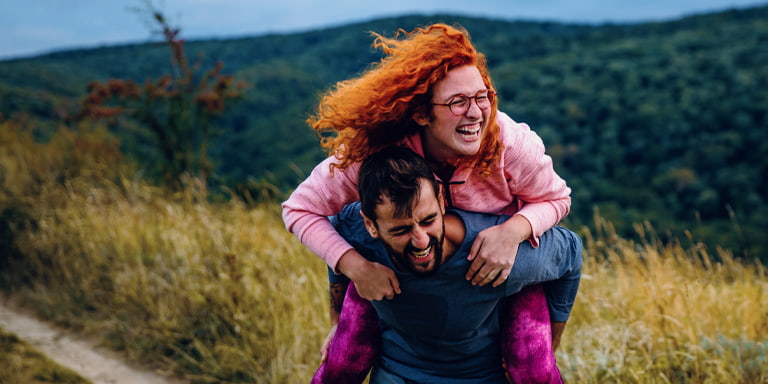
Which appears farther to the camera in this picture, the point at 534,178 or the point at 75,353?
the point at 75,353

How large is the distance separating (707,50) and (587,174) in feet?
56.6

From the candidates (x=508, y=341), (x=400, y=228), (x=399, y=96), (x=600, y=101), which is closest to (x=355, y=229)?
(x=400, y=228)

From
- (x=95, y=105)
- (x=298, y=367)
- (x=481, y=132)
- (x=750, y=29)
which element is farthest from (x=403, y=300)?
(x=750, y=29)

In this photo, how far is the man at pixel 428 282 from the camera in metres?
1.53

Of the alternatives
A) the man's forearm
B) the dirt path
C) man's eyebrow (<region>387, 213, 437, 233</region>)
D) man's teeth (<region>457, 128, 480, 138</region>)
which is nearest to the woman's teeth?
man's teeth (<region>457, 128, 480, 138</region>)

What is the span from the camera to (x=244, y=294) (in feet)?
11.9

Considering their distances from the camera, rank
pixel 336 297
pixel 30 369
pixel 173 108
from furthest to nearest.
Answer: pixel 173 108 < pixel 30 369 < pixel 336 297

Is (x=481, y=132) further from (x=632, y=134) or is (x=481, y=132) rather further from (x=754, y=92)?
(x=754, y=92)

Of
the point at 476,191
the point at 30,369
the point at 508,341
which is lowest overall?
the point at 30,369

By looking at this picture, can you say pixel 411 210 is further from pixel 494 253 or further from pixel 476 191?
pixel 476 191

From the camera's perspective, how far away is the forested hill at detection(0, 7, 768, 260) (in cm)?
1981

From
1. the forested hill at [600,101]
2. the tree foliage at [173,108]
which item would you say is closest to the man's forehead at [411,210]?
the tree foliage at [173,108]

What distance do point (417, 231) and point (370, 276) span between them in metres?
0.24

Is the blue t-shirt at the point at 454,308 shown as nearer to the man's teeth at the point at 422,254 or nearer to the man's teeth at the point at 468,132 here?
the man's teeth at the point at 422,254
